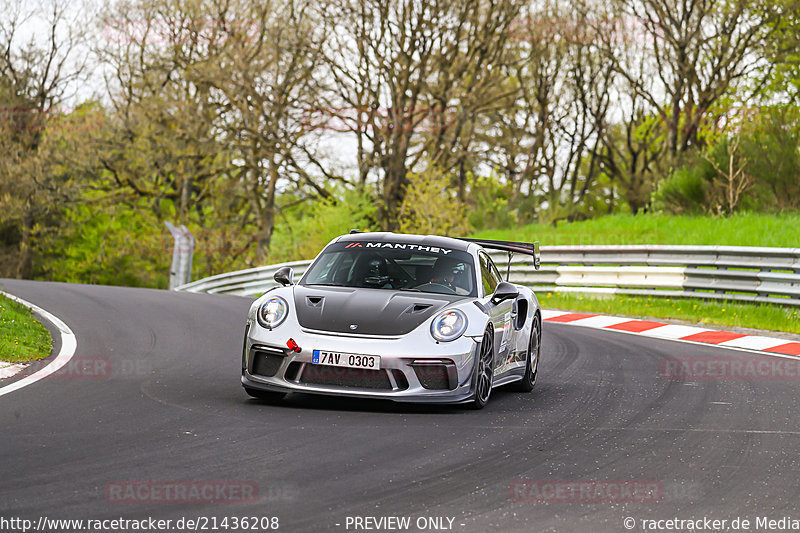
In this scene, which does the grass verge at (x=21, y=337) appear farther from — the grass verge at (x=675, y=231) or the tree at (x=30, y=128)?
the tree at (x=30, y=128)

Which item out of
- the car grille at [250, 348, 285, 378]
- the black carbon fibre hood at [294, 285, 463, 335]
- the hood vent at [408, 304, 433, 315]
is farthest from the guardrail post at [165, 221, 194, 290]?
the hood vent at [408, 304, 433, 315]

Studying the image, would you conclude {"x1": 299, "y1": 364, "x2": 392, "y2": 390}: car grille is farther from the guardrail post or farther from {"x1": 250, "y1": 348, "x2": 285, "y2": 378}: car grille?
the guardrail post

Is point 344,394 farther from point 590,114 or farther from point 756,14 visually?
point 590,114

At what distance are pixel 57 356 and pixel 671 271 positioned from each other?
11943 mm

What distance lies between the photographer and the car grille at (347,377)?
7.80 meters

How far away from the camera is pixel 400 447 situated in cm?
647

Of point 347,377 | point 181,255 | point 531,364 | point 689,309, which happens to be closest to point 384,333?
point 347,377

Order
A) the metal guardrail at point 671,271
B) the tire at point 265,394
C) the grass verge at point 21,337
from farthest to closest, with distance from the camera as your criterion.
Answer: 1. the metal guardrail at point 671,271
2. the grass verge at point 21,337
3. the tire at point 265,394

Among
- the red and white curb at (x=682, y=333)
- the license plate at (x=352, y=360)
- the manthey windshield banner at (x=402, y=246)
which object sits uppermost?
the manthey windshield banner at (x=402, y=246)

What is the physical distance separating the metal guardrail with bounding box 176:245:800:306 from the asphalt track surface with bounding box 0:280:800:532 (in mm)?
7088

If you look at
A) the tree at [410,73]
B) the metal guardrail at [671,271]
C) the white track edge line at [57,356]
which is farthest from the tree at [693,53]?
the white track edge line at [57,356]

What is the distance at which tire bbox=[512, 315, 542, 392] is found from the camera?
9.74 metres

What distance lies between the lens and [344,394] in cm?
776

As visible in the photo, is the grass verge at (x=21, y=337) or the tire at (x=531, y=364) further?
the grass verge at (x=21, y=337)
